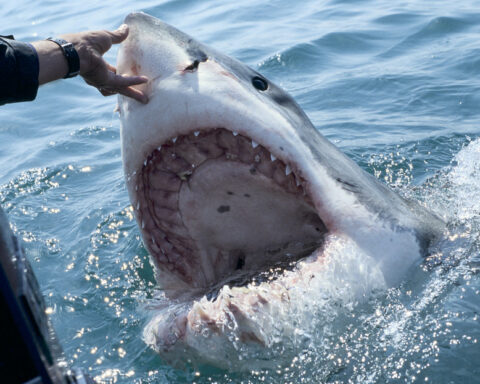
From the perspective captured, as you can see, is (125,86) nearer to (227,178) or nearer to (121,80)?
(121,80)

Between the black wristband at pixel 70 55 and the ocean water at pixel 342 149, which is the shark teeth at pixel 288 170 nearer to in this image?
the ocean water at pixel 342 149

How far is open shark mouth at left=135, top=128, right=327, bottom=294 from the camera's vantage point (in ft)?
7.82

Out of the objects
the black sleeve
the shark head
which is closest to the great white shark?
the shark head

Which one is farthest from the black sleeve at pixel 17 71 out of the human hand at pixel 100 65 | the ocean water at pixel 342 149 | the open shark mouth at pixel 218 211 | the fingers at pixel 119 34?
the ocean water at pixel 342 149

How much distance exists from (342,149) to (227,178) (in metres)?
2.60

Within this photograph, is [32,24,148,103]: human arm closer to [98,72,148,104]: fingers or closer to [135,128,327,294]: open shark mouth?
[98,72,148,104]: fingers

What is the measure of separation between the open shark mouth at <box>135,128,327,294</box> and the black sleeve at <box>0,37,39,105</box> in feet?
1.96

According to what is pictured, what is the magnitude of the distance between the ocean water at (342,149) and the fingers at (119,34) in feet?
3.88

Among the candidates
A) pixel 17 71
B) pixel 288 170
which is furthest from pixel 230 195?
pixel 17 71

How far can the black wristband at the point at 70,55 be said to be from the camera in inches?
79.0

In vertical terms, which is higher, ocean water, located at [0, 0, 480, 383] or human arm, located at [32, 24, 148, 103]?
human arm, located at [32, 24, 148, 103]

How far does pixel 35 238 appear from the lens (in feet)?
12.8

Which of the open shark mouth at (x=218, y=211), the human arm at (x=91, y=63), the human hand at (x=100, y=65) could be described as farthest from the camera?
the open shark mouth at (x=218, y=211)

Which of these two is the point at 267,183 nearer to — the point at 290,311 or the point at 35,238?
the point at 290,311
